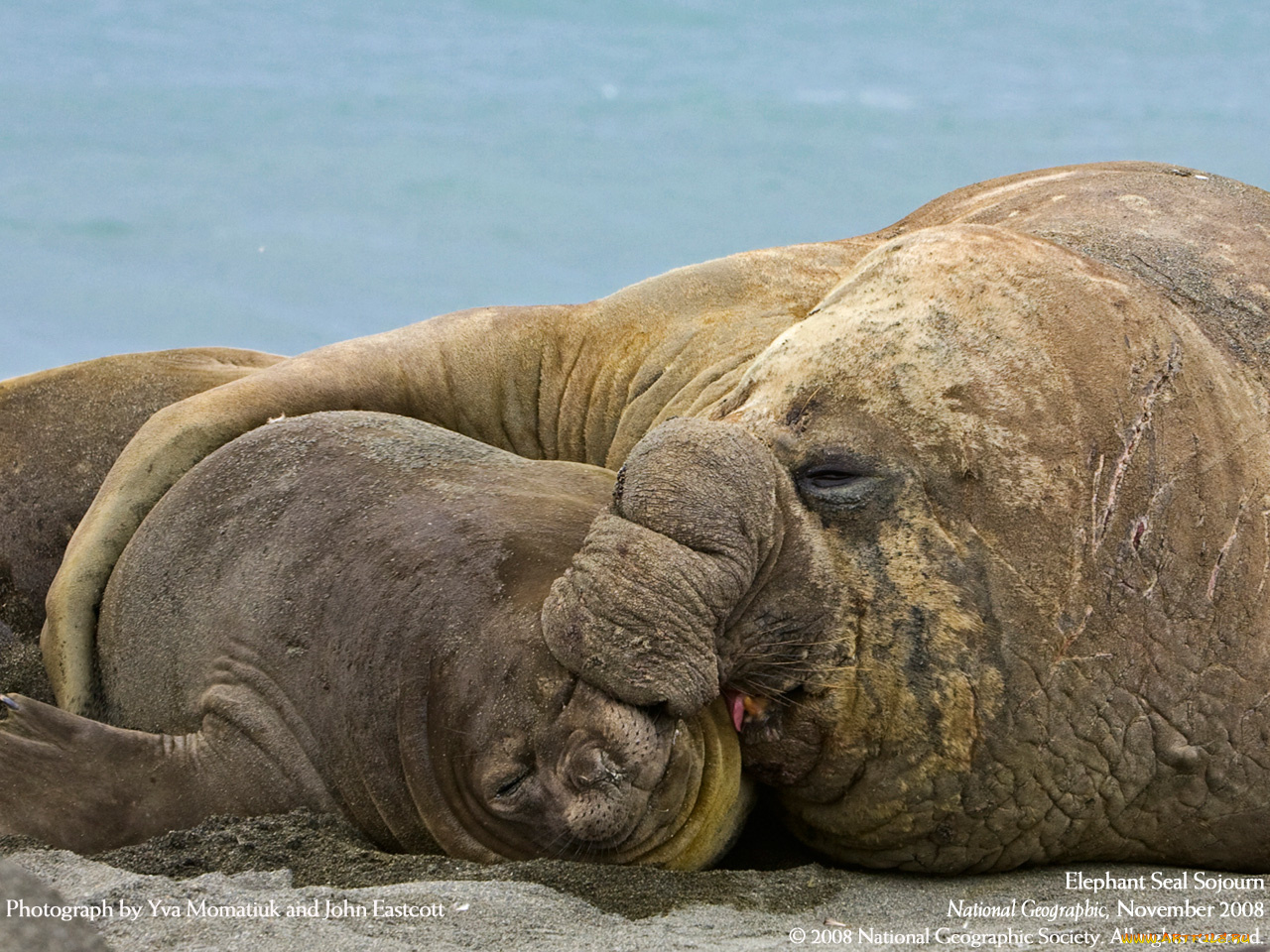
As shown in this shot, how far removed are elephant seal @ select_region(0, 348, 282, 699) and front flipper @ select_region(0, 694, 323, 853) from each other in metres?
1.15

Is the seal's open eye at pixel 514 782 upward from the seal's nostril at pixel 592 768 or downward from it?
downward

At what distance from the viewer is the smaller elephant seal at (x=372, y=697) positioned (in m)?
3.35

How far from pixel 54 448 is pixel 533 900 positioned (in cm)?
290

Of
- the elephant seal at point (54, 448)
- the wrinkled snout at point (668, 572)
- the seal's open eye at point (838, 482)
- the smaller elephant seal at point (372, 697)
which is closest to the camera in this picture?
the wrinkled snout at point (668, 572)

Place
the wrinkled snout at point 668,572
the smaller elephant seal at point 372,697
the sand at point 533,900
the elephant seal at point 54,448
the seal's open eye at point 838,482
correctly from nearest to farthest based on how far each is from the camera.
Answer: the sand at point 533,900 < the wrinkled snout at point 668,572 < the smaller elephant seal at point 372,697 < the seal's open eye at point 838,482 < the elephant seal at point 54,448

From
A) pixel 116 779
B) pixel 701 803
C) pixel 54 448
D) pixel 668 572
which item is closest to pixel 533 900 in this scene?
pixel 701 803

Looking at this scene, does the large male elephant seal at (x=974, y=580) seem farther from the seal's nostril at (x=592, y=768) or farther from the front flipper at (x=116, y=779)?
the front flipper at (x=116, y=779)

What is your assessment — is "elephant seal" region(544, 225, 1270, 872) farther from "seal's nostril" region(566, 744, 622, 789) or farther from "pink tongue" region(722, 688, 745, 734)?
"seal's nostril" region(566, 744, 622, 789)

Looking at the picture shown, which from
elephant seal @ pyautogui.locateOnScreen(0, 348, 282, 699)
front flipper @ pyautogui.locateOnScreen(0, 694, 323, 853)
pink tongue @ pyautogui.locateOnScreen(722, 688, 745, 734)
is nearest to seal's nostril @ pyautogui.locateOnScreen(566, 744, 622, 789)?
pink tongue @ pyautogui.locateOnScreen(722, 688, 745, 734)

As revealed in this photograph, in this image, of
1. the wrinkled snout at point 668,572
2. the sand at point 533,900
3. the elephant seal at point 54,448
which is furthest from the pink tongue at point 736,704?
the elephant seal at point 54,448

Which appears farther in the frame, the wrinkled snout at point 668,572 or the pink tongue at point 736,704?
the pink tongue at point 736,704

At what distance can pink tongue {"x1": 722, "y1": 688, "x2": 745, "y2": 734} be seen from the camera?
3.52 m

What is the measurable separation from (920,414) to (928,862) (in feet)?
3.27

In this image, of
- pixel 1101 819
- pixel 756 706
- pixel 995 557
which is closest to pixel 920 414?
pixel 995 557
